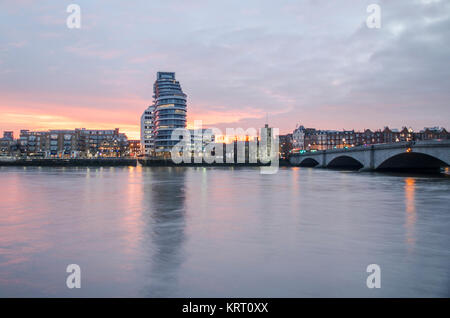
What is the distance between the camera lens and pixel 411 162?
272ft

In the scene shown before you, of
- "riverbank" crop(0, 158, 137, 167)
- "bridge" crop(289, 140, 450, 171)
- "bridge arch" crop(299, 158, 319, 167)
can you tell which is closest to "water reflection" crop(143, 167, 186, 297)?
"bridge" crop(289, 140, 450, 171)

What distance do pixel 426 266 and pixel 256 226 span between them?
8870mm

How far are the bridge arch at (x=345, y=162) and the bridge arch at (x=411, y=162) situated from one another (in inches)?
938

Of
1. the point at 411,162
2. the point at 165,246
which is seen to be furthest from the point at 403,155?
the point at 165,246

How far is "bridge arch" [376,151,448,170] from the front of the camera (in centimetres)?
7424

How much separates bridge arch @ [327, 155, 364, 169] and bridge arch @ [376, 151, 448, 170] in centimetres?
2382

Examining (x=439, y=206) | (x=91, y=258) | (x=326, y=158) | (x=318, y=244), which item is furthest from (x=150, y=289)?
(x=326, y=158)

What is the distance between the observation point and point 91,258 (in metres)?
12.3

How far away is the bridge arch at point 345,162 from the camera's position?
382ft

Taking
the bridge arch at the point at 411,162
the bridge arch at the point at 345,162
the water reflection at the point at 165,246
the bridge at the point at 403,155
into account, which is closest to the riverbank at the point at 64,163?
the bridge arch at the point at 345,162

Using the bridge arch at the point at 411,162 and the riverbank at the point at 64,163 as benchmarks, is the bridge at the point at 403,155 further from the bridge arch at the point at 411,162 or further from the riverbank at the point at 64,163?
the riverbank at the point at 64,163

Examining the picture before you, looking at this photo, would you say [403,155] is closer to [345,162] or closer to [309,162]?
[345,162]
